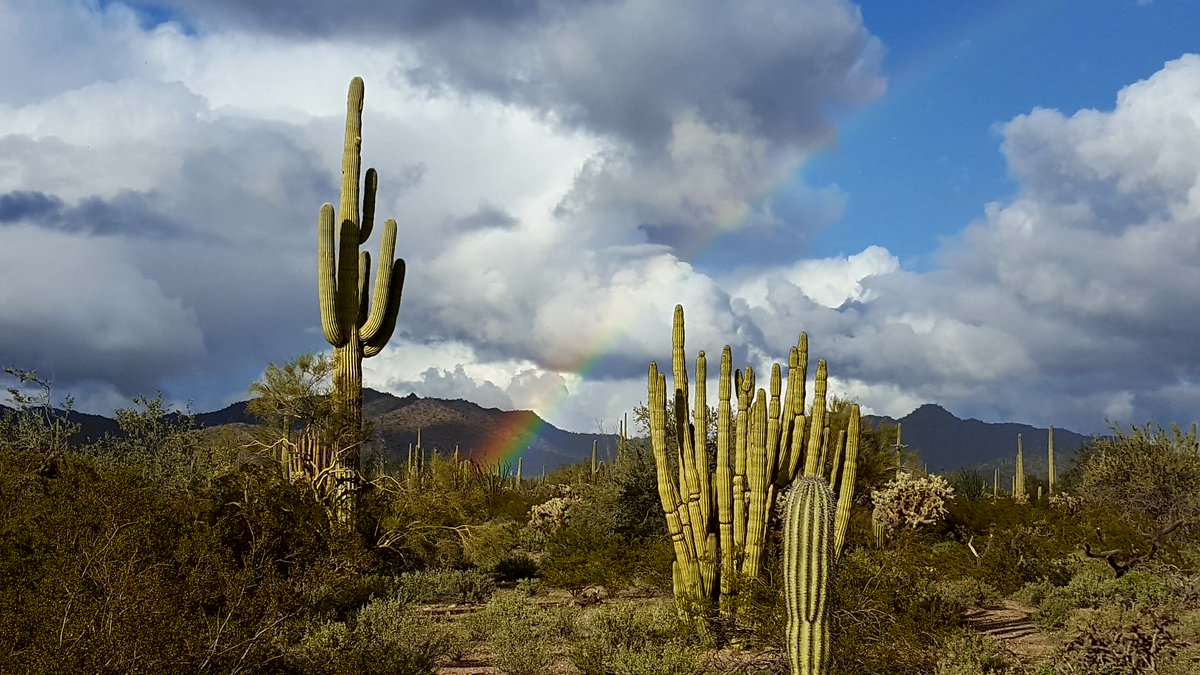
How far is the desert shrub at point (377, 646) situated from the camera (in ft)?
26.2

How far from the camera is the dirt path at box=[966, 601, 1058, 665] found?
35.0ft

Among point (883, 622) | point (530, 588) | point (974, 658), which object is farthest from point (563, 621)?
point (974, 658)

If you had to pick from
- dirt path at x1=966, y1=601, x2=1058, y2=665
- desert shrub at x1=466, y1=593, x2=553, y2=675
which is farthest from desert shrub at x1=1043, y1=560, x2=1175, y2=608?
desert shrub at x1=466, y1=593, x2=553, y2=675

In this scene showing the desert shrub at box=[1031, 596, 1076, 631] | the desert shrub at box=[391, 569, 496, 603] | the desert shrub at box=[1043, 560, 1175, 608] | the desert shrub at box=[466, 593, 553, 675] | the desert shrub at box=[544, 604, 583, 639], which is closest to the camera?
the desert shrub at box=[466, 593, 553, 675]

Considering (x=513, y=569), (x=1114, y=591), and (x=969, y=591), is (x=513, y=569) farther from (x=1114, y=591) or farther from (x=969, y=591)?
(x=1114, y=591)

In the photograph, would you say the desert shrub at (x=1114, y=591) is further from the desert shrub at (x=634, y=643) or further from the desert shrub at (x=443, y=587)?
the desert shrub at (x=443, y=587)

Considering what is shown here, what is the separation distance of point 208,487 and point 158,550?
103 inches

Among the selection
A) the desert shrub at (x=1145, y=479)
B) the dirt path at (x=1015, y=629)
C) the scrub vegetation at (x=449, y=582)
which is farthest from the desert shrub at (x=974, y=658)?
the desert shrub at (x=1145, y=479)

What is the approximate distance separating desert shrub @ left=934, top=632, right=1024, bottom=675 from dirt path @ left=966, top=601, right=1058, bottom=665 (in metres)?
0.34

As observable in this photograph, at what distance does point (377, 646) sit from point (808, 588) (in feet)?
13.1

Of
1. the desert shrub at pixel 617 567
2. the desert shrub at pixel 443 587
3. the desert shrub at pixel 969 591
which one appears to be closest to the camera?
the desert shrub at pixel 969 591

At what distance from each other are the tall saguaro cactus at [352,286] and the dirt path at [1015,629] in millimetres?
9647

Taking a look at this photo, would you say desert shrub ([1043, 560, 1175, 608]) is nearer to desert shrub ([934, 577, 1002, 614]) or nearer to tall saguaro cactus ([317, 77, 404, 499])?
desert shrub ([934, 577, 1002, 614])

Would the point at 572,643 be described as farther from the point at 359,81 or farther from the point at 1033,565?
the point at 359,81
